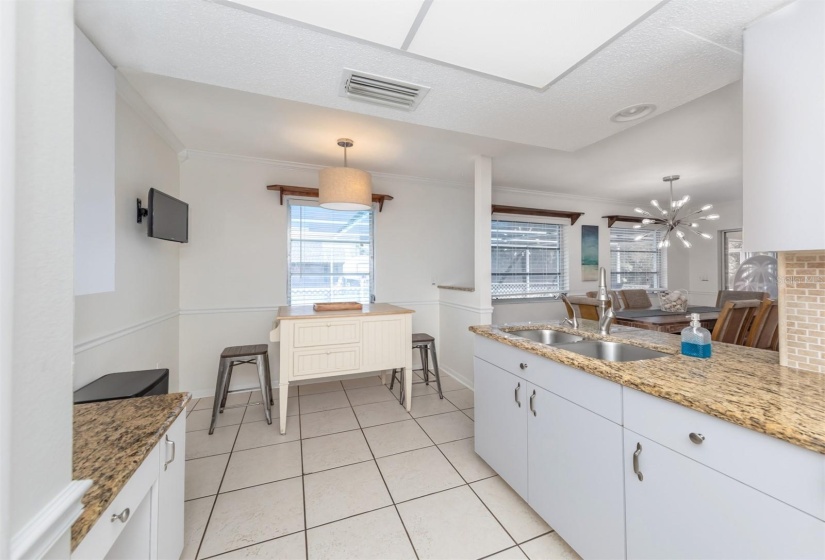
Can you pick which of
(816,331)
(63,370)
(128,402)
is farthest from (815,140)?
(128,402)

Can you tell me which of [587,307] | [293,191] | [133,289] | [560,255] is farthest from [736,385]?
[560,255]

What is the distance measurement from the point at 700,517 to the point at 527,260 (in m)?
4.26

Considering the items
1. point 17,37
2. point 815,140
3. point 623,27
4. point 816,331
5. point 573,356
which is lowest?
point 573,356

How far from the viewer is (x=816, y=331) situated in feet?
3.99

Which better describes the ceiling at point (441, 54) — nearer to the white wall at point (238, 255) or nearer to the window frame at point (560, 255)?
the white wall at point (238, 255)

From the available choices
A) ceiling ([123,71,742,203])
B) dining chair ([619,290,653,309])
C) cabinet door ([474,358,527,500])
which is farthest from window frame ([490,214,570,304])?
cabinet door ([474,358,527,500])

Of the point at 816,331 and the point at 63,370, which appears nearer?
the point at 63,370

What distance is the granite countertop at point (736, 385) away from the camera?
82 cm

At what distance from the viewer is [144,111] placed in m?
2.38

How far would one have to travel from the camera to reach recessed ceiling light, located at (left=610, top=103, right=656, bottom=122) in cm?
196

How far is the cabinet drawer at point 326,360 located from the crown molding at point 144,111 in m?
2.11

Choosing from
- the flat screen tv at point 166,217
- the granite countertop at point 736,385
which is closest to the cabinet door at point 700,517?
Answer: the granite countertop at point 736,385

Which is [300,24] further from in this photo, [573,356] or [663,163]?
[663,163]

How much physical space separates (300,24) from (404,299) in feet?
10.3
